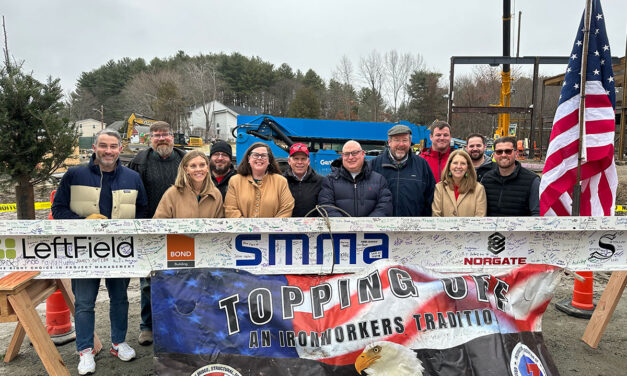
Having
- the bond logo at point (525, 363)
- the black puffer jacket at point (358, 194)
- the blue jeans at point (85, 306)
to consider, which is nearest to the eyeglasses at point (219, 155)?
the black puffer jacket at point (358, 194)

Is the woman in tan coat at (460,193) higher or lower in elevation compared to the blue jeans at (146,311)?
higher

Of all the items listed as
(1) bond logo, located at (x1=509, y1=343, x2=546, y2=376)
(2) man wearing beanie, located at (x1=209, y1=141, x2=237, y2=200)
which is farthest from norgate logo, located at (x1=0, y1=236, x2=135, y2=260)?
(1) bond logo, located at (x1=509, y1=343, x2=546, y2=376)

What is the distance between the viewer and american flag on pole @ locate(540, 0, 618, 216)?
3.80 metres

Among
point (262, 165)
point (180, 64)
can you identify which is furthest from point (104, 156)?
point (180, 64)

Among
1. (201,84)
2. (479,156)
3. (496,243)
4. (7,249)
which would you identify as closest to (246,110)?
(201,84)

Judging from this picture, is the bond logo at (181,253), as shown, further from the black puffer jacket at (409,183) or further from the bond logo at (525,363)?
the bond logo at (525,363)

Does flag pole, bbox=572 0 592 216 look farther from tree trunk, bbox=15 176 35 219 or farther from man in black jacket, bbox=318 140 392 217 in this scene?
tree trunk, bbox=15 176 35 219

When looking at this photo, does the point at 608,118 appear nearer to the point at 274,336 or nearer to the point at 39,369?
the point at 274,336

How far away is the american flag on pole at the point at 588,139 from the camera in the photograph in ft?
12.5

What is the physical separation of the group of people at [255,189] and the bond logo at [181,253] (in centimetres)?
41

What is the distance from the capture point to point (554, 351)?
3.73 metres

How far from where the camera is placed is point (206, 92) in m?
63.6

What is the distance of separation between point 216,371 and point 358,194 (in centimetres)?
175

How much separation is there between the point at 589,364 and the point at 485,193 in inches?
67.8
